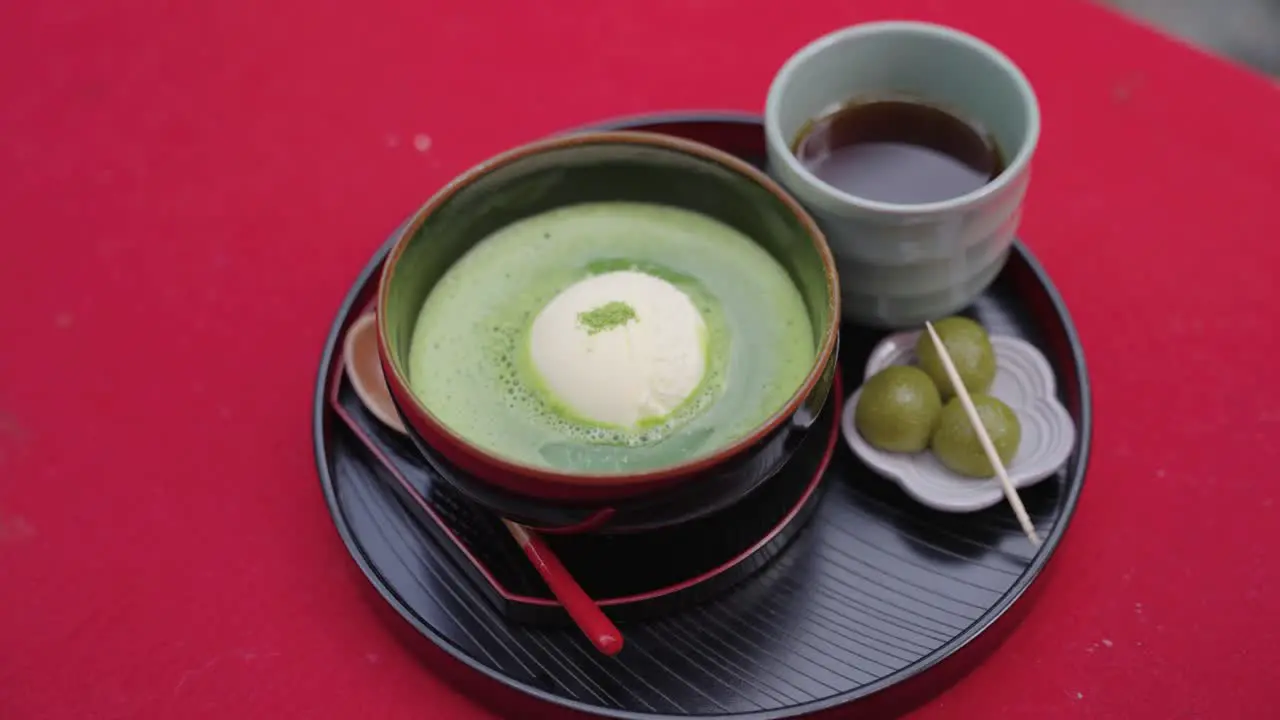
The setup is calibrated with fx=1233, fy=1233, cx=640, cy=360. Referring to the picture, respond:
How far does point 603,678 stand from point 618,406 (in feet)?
0.93

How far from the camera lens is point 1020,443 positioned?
140cm

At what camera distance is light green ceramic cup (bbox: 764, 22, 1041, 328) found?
1.37 metres

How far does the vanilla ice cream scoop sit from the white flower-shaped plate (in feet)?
0.71

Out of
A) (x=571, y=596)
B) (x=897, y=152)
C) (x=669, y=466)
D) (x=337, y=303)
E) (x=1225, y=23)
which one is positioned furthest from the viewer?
(x=1225, y=23)

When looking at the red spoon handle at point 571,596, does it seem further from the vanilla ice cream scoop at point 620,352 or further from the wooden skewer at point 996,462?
the wooden skewer at point 996,462

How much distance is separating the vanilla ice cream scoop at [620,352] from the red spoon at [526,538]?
160mm

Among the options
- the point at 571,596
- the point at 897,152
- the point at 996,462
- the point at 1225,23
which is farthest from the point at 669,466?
the point at 1225,23

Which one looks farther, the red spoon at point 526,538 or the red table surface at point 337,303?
the red table surface at point 337,303

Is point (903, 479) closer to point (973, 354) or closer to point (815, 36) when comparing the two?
point (973, 354)

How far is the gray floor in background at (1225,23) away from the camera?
2.86 meters

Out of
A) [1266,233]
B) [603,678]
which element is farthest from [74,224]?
[1266,233]

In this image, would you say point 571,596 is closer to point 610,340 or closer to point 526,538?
point 526,538

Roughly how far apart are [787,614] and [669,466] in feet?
0.91

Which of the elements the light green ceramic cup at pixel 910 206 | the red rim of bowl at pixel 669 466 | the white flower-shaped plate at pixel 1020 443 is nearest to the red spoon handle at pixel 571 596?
the red rim of bowl at pixel 669 466
